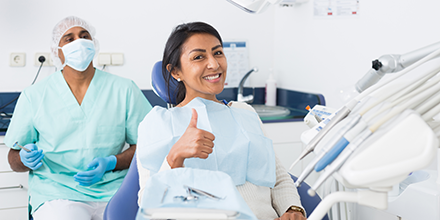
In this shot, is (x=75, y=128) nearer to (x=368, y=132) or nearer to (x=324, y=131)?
(x=324, y=131)

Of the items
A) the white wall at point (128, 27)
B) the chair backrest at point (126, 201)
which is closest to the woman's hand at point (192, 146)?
the chair backrest at point (126, 201)

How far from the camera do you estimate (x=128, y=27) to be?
2258 mm

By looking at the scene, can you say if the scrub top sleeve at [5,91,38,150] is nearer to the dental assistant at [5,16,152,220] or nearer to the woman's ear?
the dental assistant at [5,16,152,220]

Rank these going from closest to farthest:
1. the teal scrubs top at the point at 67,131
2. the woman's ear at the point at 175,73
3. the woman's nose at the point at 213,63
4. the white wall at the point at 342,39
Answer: the woman's nose at the point at 213,63 → the woman's ear at the point at 175,73 → the white wall at the point at 342,39 → the teal scrubs top at the point at 67,131

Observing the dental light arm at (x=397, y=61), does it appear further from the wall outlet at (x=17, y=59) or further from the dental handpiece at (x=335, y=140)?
the wall outlet at (x=17, y=59)

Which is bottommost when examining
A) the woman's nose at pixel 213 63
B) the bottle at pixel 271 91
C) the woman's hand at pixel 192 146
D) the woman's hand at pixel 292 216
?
the woman's hand at pixel 292 216

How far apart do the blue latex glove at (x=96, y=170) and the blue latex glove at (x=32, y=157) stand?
0.19 meters

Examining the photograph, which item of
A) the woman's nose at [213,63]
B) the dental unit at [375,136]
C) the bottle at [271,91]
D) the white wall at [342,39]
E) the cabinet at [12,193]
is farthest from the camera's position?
the bottle at [271,91]

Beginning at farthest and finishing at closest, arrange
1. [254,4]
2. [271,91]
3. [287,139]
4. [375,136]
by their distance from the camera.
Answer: [271,91] → [287,139] → [254,4] → [375,136]

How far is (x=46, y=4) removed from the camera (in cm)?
212

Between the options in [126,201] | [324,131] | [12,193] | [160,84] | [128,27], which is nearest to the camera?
[324,131]

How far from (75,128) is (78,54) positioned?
0.34 metres

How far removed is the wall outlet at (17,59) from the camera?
2074 mm

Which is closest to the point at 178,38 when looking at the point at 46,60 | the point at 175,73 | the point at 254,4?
the point at 175,73
